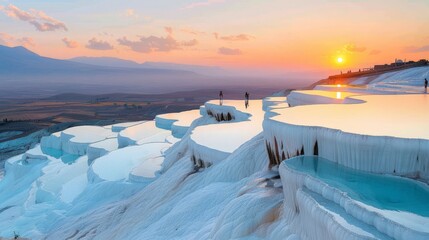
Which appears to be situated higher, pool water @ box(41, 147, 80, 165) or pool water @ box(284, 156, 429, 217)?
pool water @ box(284, 156, 429, 217)

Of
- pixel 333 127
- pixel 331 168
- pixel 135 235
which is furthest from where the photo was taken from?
pixel 135 235

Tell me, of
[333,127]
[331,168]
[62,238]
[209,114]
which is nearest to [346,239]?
[331,168]

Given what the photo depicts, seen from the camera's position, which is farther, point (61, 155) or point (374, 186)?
point (61, 155)

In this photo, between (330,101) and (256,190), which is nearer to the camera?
(256,190)

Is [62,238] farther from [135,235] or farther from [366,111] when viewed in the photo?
[366,111]

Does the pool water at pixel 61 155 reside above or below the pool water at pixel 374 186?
below

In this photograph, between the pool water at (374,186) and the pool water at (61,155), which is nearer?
the pool water at (374,186)

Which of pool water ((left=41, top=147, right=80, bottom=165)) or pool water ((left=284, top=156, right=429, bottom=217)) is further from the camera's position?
pool water ((left=41, top=147, right=80, bottom=165))

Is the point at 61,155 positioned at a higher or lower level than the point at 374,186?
lower
